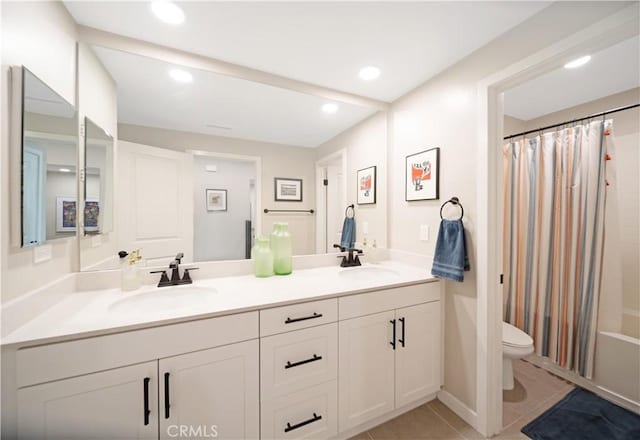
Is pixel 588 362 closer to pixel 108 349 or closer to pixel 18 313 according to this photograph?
pixel 108 349

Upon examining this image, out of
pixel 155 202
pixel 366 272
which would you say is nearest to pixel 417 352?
pixel 366 272

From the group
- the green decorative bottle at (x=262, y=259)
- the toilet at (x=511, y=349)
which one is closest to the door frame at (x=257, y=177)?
the green decorative bottle at (x=262, y=259)

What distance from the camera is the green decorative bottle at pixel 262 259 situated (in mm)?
1545

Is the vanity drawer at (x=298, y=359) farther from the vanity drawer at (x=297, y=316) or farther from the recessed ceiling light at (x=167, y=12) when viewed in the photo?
the recessed ceiling light at (x=167, y=12)

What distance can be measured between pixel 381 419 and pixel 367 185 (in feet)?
5.43

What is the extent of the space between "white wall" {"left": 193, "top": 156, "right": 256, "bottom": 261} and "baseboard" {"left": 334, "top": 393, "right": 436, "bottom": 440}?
1213mm

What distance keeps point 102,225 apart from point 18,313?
602mm

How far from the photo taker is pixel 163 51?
1362mm

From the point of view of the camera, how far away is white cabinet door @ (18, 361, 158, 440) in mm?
765

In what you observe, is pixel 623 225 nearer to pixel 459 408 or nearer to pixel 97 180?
pixel 459 408

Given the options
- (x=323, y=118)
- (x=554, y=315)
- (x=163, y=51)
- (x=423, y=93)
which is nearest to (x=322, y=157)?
(x=323, y=118)

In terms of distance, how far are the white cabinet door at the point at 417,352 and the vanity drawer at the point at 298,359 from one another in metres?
0.47

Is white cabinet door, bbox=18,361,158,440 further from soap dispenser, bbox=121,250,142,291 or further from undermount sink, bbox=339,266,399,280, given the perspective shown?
undermount sink, bbox=339,266,399,280

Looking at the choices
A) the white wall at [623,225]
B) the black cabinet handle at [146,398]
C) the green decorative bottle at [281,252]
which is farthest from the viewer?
the white wall at [623,225]
